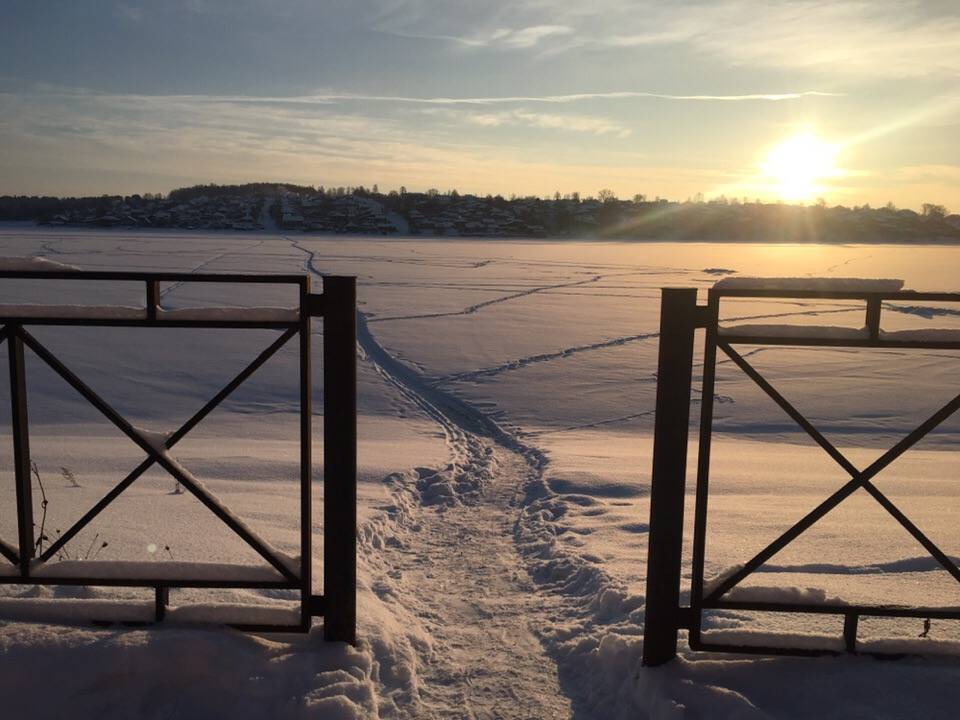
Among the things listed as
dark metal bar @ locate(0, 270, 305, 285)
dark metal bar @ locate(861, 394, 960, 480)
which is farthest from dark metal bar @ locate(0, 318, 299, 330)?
dark metal bar @ locate(861, 394, 960, 480)

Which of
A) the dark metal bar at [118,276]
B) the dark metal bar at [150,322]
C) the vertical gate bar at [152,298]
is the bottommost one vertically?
the dark metal bar at [150,322]

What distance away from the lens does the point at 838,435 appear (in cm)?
744

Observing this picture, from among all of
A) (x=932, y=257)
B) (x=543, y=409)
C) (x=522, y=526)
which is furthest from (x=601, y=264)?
(x=522, y=526)

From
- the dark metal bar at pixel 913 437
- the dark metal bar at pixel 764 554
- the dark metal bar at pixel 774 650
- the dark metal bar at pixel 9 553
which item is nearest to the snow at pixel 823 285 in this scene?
the dark metal bar at pixel 913 437

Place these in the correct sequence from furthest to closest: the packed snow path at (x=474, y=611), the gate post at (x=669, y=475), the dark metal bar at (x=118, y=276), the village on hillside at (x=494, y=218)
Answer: the village on hillside at (x=494, y=218), the packed snow path at (x=474, y=611), the gate post at (x=669, y=475), the dark metal bar at (x=118, y=276)

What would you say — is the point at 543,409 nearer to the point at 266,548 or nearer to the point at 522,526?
the point at 522,526

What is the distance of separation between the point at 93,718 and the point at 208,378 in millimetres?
6746

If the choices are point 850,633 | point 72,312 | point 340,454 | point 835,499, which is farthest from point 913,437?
point 72,312

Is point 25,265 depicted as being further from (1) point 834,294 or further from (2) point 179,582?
(1) point 834,294

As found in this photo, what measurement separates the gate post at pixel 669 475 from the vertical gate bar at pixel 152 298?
1859 mm

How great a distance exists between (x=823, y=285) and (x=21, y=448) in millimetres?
3117

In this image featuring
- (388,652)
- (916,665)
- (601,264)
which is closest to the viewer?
(916,665)

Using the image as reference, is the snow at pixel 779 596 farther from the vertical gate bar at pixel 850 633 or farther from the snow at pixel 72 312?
the snow at pixel 72 312

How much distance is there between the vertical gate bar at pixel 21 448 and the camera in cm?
281
